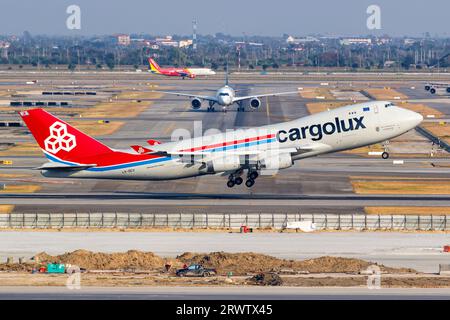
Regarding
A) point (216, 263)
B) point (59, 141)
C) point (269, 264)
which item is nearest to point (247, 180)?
point (59, 141)

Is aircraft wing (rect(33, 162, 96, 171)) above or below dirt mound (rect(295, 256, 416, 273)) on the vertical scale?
above

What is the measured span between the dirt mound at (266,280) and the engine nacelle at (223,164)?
3272 cm

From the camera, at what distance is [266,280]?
61531 millimetres

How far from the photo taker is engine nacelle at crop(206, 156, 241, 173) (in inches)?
3725

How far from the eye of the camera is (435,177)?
369 feet

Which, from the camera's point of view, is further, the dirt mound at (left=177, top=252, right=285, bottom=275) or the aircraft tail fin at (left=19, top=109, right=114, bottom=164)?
the aircraft tail fin at (left=19, top=109, right=114, bottom=164)

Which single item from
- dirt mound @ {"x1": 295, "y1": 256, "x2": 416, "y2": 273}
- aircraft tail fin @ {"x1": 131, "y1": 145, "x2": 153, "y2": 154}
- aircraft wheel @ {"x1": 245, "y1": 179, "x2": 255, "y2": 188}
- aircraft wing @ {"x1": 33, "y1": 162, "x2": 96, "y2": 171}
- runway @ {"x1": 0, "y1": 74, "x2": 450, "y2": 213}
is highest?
aircraft tail fin @ {"x1": 131, "y1": 145, "x2": 153, "y2": 154}

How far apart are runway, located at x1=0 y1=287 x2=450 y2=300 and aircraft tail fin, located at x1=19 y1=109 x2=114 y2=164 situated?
31.1m

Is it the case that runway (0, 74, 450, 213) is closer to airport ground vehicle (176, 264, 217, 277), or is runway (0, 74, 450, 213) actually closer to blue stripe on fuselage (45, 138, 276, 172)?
blue stripe on fuselage (45, 138, 276, 172)

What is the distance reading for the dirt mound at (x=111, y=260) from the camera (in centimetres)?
6819

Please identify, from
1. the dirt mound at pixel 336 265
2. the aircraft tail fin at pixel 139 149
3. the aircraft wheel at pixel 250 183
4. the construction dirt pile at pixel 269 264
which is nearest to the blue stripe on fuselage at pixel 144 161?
the aircraft tail fin at pixel 139 149

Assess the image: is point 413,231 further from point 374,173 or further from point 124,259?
point 374,173

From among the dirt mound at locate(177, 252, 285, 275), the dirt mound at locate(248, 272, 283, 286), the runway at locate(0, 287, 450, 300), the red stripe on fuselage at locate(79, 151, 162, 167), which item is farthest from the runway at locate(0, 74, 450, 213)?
the runway at locate(0, 287, 450, 300)
